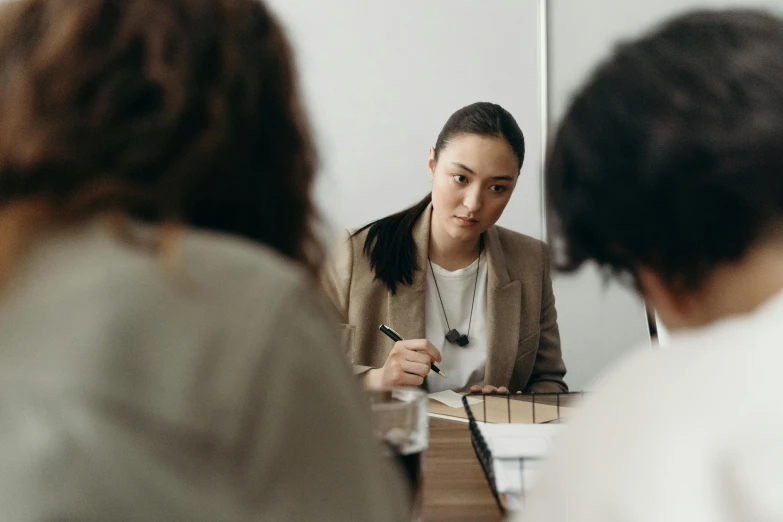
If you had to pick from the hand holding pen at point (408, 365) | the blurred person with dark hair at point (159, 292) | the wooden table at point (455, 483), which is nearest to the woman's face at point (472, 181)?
the hand holding pen at point (408, 365)

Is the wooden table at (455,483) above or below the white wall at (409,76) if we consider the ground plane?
below

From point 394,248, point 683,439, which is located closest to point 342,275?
point 394,248

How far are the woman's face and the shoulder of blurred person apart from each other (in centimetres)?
130

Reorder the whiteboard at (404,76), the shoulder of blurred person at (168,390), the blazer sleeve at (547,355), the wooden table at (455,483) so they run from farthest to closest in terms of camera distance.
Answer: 1. the whiteboard at (404,76)
2. the blazer sleeve at (547,355)
3. the wooden table at (455,483)
4. the shoulder of blurred person at (168,390)

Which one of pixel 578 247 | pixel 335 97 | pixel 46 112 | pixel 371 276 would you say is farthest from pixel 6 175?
pixel 335 97

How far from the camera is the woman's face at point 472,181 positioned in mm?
1660

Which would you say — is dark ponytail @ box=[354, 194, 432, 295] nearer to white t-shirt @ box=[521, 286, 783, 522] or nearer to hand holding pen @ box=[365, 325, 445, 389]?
hand holding pen @ box=[365, 325, 445, 389]

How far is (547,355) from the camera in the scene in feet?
5.73

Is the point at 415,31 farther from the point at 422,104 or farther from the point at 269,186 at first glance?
the point at 269,186

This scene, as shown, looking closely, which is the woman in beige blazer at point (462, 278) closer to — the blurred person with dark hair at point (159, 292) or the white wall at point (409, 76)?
the white wall at point (409, 76)

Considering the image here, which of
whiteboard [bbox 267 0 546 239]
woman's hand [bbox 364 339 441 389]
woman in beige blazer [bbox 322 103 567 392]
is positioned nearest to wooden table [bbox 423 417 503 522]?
woman's hand [bbox 364 339 441 389]

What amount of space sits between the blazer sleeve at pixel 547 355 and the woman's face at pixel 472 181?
7.2 inches

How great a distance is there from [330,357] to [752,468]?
247 mm

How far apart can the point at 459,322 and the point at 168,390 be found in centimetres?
145
